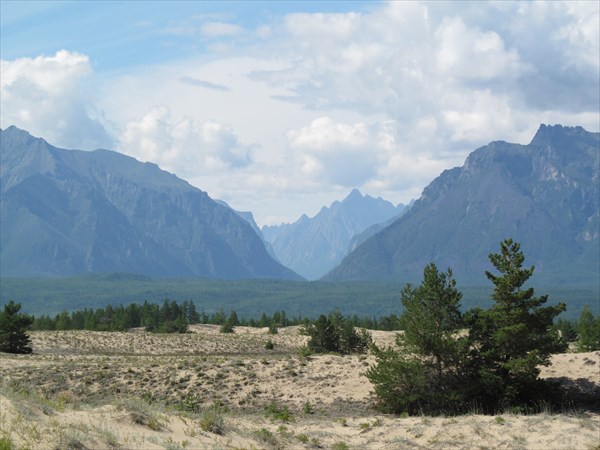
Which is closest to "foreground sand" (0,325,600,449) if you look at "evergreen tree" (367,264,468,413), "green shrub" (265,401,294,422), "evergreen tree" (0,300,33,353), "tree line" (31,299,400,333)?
"green shrub" (265,401,294,422)

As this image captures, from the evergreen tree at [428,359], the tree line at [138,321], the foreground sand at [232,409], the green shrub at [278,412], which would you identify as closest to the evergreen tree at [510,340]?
the evergreen tree at [428,359]

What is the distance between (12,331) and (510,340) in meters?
47.9

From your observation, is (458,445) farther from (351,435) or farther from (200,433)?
(200,433)

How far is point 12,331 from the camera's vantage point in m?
62.1

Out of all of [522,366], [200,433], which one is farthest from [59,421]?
[522,366]

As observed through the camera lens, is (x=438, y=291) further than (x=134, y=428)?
Yes

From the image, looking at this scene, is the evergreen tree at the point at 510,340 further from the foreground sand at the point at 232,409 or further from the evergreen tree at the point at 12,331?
the evergreen tree at the point at 12,331

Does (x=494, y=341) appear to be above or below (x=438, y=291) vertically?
below

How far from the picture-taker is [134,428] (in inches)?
852

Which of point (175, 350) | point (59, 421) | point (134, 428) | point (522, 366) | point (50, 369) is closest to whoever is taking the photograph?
point (59, 421)

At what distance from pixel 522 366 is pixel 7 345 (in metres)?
49.0

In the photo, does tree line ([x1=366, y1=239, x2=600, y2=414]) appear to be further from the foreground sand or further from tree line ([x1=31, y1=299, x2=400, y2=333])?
tree line ([x1=31, y1=299, x2=400, y2=333])

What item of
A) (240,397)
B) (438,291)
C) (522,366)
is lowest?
(240,397)

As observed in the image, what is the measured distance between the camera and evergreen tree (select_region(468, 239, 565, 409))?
3544 cm
